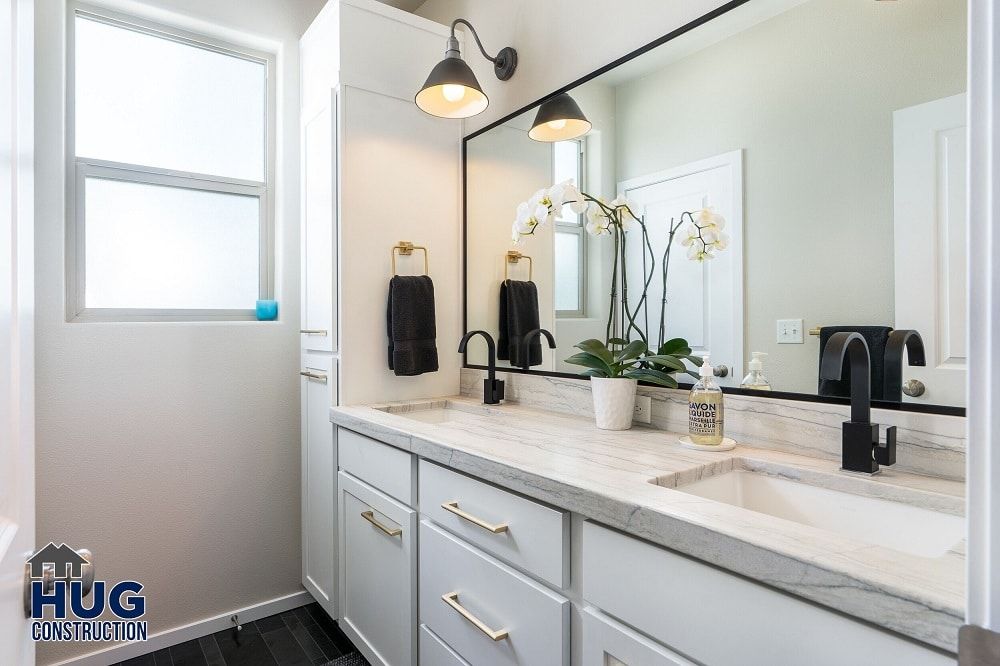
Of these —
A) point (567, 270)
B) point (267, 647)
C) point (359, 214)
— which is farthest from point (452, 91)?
point (267, 647)

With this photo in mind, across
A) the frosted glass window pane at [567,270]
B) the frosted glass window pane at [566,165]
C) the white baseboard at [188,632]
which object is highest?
the frosted glass window pane at [566,165]

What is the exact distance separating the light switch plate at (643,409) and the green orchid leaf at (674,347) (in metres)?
0.15

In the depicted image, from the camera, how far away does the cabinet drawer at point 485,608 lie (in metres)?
1.07

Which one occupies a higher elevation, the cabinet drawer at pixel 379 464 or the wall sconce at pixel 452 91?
the wall sconce at pixel 452 91

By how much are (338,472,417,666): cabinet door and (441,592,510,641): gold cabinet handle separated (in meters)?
0.21

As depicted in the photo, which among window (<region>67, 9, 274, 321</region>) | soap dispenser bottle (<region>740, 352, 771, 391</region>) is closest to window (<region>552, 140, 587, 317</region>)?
soap dispenser bottle (<region>740, 352, 771, 391</region>)

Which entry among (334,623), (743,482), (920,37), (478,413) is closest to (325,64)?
(478,413)

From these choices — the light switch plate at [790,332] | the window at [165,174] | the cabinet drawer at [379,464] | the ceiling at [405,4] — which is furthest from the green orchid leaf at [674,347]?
→ the ceiling at [405,4]

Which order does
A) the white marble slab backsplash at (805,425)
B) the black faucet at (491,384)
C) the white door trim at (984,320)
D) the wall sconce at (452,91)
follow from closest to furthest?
1. the white door trim at (984,320)
2. the white marble slab backsplash at (805,425)
3. the wall sconce at (452,91)
4. the black faucet at (491,384)

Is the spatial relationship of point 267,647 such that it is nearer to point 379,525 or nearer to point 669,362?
point 379,525

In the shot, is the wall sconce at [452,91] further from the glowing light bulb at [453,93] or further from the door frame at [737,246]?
the door frame at [737,246]

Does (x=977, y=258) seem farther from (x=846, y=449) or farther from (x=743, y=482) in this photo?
(x=743, y=482)

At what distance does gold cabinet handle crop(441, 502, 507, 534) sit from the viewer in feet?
3.87

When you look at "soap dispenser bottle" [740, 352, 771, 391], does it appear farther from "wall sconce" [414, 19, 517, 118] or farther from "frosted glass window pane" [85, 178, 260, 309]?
"frosted glass window pane" [85, 178, 260, 309]
